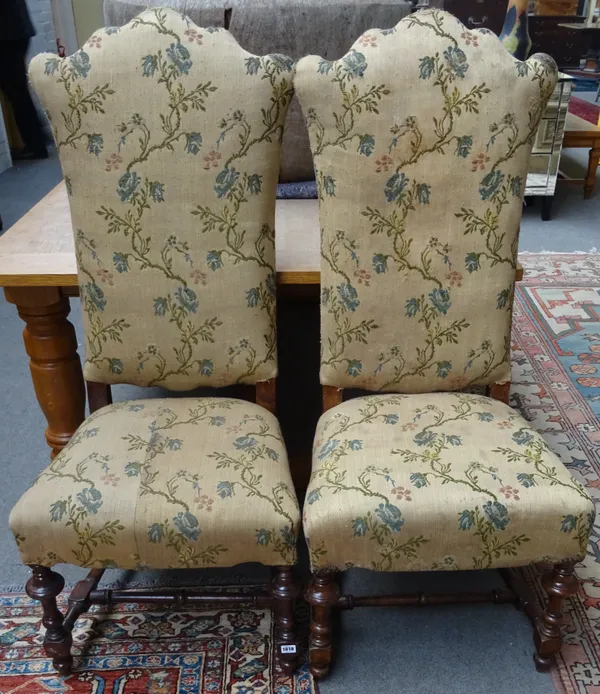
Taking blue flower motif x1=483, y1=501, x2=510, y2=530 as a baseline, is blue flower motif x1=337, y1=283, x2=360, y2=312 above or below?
above

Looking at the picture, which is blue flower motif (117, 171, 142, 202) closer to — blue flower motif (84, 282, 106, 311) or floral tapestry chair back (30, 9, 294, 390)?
floral tapestry chair back (30, 9, 294, 390)

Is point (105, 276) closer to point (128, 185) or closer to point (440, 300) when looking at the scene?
point (128, 185)

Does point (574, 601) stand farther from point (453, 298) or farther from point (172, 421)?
point (172, 421)

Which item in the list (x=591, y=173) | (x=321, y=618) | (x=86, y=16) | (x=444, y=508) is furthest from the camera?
(x=86, y=16)

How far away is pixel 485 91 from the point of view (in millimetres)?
1254

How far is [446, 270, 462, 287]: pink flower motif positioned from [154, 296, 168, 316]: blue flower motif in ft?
1.82

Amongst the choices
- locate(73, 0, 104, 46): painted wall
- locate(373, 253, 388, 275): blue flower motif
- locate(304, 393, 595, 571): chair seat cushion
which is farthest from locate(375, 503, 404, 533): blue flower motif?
locate(73, 0, 104, 46): painted wall

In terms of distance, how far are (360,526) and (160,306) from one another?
577 millimetres

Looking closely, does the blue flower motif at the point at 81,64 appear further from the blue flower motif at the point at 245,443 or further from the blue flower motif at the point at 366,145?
the blue flower motif at the point at 245,443

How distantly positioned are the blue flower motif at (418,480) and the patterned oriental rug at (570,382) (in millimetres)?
487

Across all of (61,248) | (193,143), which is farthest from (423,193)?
(61,248)

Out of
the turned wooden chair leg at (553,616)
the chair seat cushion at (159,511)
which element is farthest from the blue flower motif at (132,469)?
the turned wooden chair leg at (553,616)

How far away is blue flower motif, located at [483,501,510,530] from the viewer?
3.80 ft

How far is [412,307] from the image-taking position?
1.39m
